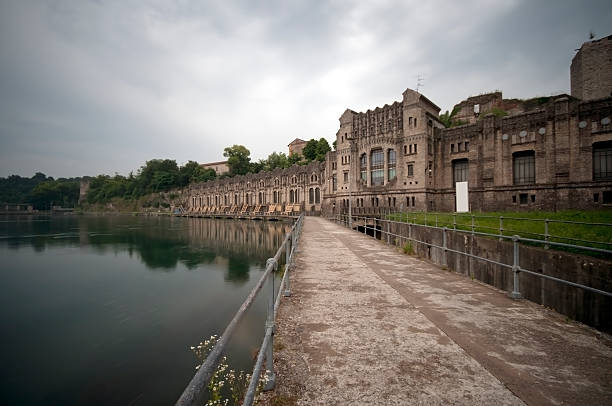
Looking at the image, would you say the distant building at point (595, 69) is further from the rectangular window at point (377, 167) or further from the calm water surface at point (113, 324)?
the calm water surface at point (113, 324)

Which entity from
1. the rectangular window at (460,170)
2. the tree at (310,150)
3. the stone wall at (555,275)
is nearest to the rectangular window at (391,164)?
the rectangular window at (460,170)

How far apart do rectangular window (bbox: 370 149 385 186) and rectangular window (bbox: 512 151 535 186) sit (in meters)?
14.4

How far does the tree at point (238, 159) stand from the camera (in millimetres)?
83631

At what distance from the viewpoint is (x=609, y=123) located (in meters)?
22.0

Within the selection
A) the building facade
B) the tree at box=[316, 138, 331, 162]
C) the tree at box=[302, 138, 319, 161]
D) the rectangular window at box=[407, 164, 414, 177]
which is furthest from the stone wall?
the tree at box=[302, 138, 319, 161]

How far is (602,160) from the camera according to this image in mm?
22781

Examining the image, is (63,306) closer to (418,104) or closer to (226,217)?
(418,104)

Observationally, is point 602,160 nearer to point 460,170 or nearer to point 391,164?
point 460,170

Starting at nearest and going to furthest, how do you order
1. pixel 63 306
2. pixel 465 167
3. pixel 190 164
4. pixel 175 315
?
pixel 175 315
pixel 63 306
pixel 465 167
pixel 190 164

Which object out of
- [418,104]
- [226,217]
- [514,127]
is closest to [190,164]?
[226,217]

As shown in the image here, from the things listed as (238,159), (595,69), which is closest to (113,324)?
(595,69)

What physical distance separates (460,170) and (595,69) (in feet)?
54.0

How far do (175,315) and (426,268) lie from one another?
859 centimetres

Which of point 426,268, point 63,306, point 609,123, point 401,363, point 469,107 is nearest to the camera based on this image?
point 401,363
